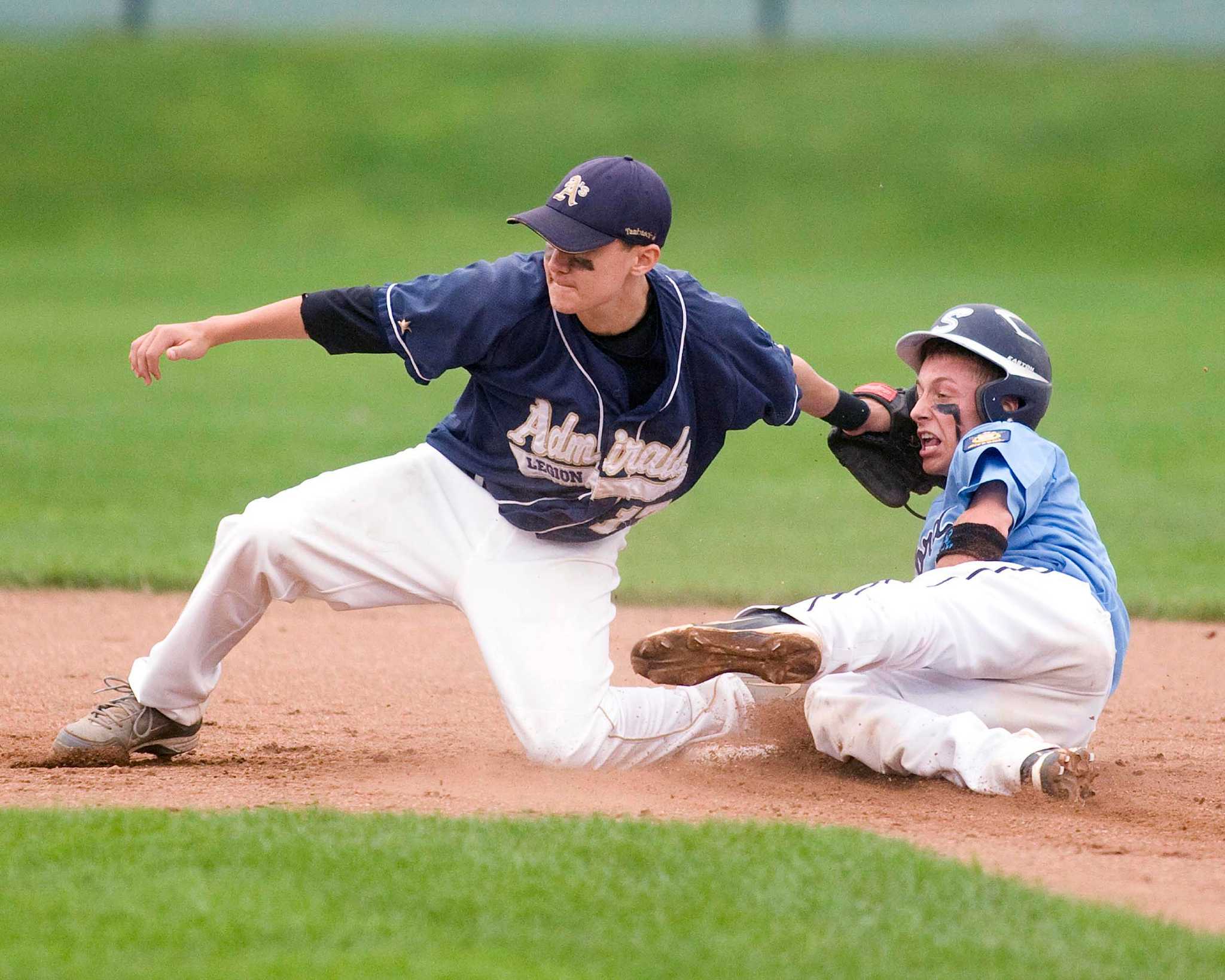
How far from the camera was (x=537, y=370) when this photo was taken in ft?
13.5

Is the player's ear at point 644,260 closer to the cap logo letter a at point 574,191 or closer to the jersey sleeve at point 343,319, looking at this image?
the cap logo letter a at point 574,191

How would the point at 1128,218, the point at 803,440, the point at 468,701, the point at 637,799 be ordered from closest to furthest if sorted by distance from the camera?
1. the point at 637,799
2. the point at 468,701
3. the point at 803,440
4. the point at 1128,218

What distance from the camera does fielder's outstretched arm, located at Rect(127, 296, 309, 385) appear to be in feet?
13.0

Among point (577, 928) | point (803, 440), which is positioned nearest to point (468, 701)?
point (577, 928)

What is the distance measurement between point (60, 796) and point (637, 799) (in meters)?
1.42

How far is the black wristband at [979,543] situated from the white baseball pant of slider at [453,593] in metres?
0.84

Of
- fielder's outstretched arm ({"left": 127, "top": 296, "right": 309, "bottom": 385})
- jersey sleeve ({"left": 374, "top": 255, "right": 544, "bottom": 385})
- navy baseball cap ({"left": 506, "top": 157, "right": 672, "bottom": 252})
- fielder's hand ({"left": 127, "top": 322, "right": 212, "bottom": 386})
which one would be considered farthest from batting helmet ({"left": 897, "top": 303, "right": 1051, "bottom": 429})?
fielder's hand ({"left": 127, "top": 322, "right": 212, "bottom": 386})

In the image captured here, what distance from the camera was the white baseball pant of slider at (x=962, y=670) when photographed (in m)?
3.85

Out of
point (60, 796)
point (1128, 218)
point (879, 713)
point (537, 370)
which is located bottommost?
point (60, 796)

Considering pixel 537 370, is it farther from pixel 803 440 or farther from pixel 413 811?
pixel 803 440

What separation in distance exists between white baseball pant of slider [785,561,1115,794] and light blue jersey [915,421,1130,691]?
13 centimetres

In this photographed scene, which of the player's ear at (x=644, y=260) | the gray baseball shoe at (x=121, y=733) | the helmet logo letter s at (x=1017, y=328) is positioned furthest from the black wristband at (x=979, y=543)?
the gray baseball shoe at (x=121, y=733)

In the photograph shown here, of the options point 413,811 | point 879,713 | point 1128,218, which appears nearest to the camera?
point 413,811

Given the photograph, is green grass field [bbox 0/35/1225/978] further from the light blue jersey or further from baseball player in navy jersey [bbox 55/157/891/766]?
the light blue jersey
